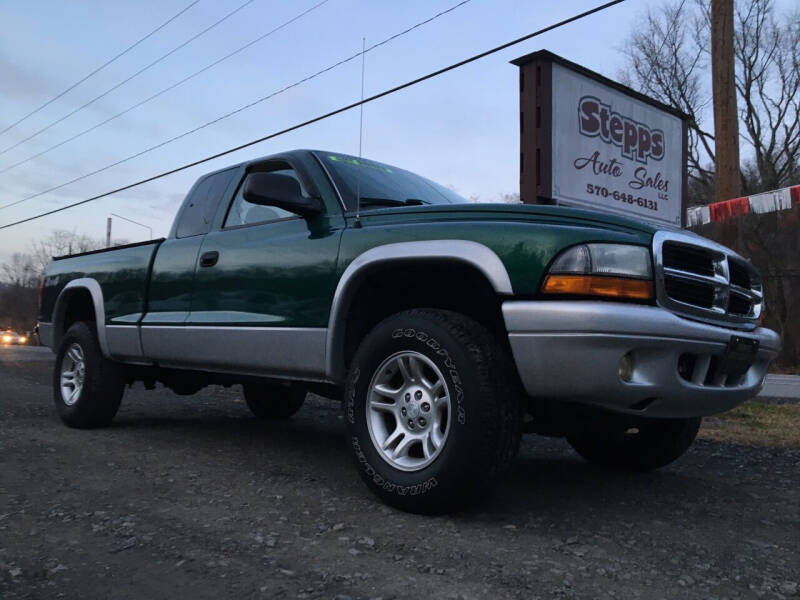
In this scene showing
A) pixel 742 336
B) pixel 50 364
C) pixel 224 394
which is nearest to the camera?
pixel 742 336

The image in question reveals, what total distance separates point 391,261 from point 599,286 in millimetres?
1009

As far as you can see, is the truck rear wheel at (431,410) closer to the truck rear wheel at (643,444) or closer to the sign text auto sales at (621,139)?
the truck rear wheel at (643,444)

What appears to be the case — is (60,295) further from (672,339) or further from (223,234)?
(672,339)

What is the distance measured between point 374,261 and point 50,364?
1229 cm

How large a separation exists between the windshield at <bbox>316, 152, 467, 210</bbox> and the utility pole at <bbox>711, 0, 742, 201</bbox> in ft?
24.1

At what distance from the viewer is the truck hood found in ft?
10.3

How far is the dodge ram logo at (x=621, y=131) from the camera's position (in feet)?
27.4

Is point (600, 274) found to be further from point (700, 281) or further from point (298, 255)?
point (298, 255)

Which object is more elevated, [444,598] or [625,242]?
[625,242]

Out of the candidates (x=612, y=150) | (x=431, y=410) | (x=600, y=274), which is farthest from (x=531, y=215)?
(x=612, y=150)

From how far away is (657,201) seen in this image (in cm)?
913

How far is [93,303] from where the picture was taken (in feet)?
19.0

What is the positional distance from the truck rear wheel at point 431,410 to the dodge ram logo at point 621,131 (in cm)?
581

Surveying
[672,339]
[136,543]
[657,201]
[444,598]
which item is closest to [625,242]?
[672,339]
